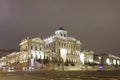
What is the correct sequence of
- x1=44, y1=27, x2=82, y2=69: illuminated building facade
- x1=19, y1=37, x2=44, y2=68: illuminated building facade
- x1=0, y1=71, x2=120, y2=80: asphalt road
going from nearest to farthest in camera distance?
x1=0, y1=71, x2=120, y2=80: asphalt road, x1=19, y1=37, x2=44, y2=68: illuminated building facade, x1=44, y1=27, x2=82, y2=69: illuminated building facade

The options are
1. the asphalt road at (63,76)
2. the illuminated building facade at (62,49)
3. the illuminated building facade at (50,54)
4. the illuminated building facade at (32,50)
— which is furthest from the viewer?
the illuminated building facade at (62,49)

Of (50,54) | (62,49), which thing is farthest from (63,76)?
(62,49)

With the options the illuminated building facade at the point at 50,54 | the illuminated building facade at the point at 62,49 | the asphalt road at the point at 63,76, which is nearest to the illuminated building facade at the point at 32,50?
the illuminated building facade at the point at 50,54

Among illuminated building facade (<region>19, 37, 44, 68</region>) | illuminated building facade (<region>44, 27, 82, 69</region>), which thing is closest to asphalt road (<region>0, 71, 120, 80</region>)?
illuminated building facade (<region>19, 37, 44, 68</region>)

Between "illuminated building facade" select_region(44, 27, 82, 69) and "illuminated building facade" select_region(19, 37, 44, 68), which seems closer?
"illuminated building facade" select_region(19, 37, 44, 68)

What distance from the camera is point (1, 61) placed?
16500 centimetres

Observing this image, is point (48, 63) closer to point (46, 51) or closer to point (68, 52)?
point (46, 51)

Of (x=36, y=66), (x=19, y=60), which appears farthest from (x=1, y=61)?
(x=36, y=66)

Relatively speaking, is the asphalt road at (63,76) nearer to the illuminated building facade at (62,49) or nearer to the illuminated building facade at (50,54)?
the illuminated building facade at (50,54)

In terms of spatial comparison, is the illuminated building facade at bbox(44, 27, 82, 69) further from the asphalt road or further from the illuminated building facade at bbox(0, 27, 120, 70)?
the asphalt road

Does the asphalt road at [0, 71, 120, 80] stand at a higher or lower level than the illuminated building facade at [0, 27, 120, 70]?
lower

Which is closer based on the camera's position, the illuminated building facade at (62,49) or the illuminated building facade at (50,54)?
the illuminated building facade at (50,54)

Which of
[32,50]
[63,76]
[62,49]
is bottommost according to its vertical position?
[63,76]

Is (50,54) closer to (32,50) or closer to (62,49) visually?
(62,49)
